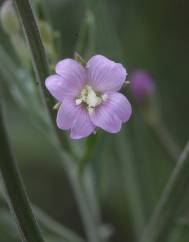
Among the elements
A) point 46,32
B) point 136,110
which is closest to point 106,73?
point 46,32

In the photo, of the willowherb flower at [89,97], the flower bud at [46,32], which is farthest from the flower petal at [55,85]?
the flower bud at [46,32]

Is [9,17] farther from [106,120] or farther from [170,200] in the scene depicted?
[170,200]

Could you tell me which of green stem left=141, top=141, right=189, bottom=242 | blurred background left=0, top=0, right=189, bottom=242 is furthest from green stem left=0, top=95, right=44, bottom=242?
blurred background left=0, top=0, right=189, bottom=242

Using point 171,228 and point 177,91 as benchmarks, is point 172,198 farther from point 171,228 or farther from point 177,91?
point 177,91

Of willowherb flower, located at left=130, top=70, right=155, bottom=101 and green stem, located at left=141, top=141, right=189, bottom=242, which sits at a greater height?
green stem, located at left=141, top=141, right=189, bottom=242

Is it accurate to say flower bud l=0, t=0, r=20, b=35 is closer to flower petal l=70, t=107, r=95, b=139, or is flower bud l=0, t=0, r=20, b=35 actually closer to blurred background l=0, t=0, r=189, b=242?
flower petal l=70, t=107, r=95, b=139

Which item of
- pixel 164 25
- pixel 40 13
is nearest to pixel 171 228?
pixel 40 13

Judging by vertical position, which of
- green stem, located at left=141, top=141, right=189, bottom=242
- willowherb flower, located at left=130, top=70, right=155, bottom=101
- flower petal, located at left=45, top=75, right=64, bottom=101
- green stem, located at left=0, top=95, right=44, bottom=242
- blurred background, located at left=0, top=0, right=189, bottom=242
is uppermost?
flower petal, located at left=45, top=75, right=64, bottom=101
